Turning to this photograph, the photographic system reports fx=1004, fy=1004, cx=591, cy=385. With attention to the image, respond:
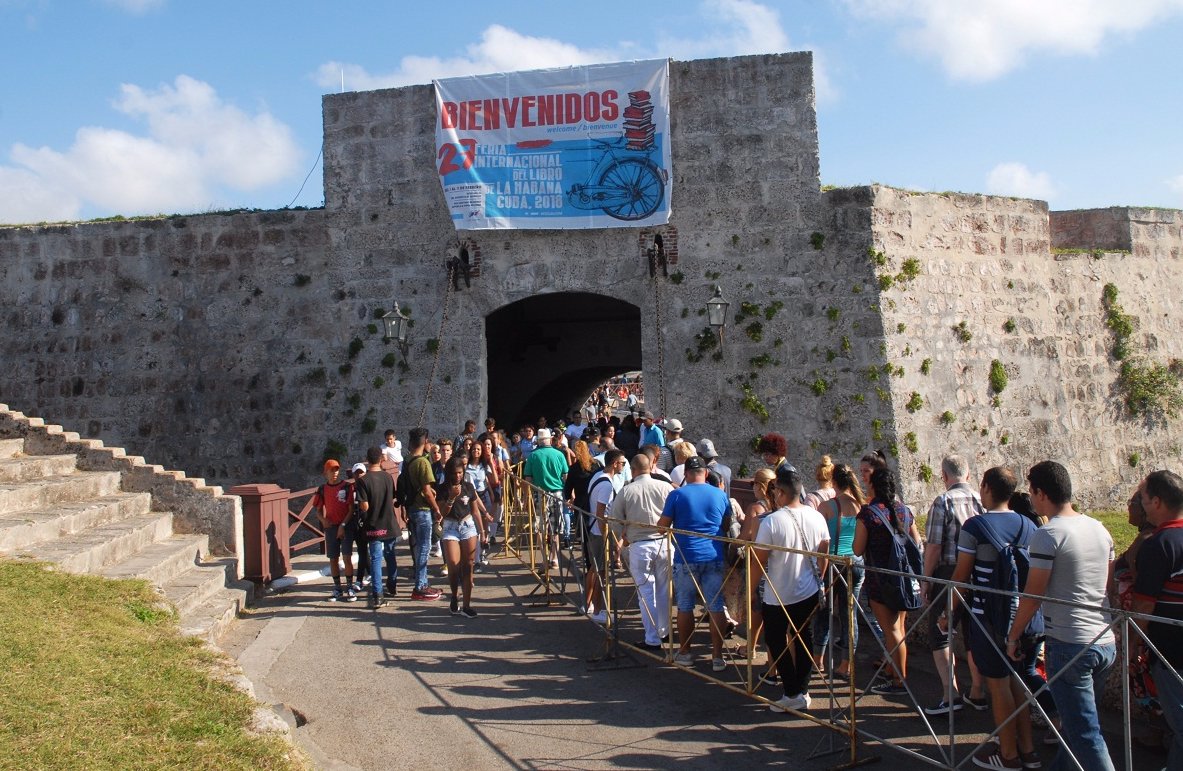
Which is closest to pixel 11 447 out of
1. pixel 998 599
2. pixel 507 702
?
pixel 507 702

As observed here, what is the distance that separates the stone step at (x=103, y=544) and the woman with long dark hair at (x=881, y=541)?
5.88m

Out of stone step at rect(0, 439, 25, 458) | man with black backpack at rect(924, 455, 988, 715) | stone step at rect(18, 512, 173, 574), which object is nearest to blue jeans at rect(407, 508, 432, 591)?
stone step at rect(18, 512, 173, 574)

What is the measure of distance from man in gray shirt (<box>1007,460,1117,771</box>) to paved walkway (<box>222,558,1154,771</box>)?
1.13 m

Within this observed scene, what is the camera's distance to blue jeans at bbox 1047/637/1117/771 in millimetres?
4574

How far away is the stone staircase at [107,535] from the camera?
8.13m

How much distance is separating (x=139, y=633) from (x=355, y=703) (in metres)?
1.48

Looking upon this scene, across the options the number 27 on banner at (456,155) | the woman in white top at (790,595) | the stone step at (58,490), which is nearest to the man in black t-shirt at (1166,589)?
the woman in white top at (790,595)

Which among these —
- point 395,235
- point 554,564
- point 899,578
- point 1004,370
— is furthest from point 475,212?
point 899,578

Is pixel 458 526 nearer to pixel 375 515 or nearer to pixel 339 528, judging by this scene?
pixel 375 515

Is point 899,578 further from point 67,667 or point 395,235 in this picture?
point 395,235

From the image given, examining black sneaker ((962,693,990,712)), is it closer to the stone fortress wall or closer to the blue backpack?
the blue backpack

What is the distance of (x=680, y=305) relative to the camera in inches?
551

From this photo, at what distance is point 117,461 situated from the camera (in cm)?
1095

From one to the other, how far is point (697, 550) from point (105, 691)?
3854 mm
